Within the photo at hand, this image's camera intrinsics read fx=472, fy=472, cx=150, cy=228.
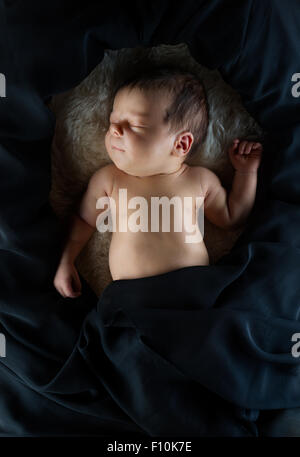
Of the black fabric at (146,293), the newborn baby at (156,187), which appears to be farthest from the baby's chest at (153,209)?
the black fabric at (146,293)

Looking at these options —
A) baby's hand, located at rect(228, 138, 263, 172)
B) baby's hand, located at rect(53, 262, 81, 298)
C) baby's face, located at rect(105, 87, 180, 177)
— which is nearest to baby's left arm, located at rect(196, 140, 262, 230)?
baby's hand, located at rect(228, 138, 263, 172)

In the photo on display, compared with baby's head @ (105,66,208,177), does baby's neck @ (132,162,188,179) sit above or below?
below

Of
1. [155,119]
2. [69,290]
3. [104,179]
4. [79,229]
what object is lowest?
[69,290]

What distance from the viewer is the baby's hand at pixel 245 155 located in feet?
3.21

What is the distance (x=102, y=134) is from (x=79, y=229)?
205mm

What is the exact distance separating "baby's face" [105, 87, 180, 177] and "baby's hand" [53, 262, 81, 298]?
0.78 ft

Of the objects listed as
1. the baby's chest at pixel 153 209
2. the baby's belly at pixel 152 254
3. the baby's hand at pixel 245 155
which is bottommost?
the baby's belly at pixel 152 254

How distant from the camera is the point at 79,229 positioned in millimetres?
1002

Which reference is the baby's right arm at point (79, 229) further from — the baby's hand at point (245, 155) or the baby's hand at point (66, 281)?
the baby's hand at point (245, 155)

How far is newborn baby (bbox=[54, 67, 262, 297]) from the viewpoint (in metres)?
0.90

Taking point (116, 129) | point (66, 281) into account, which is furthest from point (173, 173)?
point (66, 281)

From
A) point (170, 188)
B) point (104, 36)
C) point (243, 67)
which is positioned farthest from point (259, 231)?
point (104, 36)

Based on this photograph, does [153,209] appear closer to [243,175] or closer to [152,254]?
[152,254]

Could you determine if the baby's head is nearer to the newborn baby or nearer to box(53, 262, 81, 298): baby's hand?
the newborn baby
